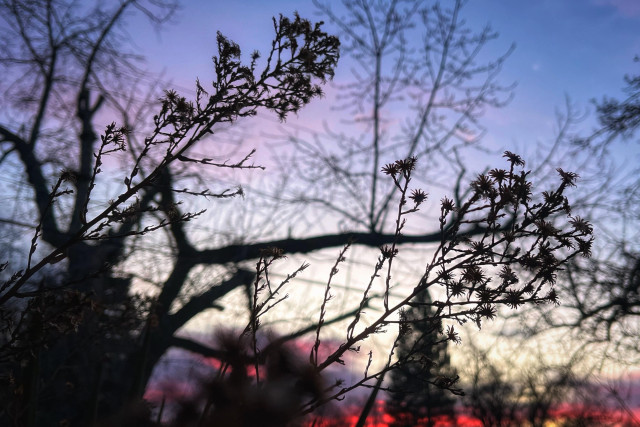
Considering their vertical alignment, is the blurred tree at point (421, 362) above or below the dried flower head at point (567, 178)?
below

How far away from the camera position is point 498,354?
318 inches

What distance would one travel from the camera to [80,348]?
148 inches

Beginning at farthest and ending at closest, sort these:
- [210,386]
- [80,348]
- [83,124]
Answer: [83,124]
[80,348]
[210,386]

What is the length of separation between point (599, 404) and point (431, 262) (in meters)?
6.08

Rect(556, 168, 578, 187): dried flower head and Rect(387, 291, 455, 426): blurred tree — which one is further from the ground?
Rect(556, 168, 578, 187): dried flower head

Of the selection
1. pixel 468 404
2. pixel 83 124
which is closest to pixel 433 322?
pixel 468 404

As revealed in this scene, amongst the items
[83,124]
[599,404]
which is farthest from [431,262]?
[83,124]

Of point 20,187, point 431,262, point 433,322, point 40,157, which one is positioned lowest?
point 433,322

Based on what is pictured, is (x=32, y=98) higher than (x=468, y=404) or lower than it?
higher

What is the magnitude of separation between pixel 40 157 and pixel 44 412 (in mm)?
3931

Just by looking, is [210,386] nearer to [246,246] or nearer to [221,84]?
[221,84]

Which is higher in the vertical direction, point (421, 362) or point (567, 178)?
point (567, 178)

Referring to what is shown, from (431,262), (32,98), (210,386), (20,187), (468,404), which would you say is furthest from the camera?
(32,98)

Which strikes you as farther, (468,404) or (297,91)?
(468,404)
